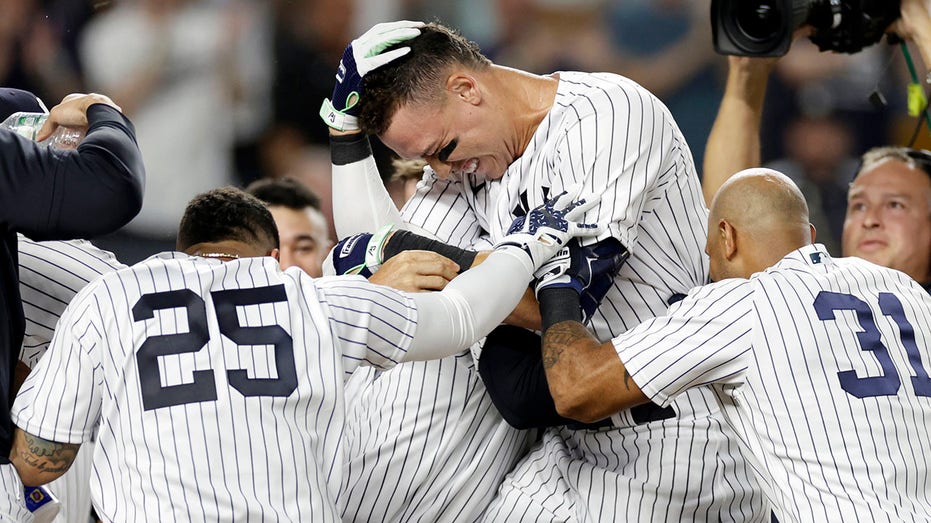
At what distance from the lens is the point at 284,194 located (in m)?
4.00

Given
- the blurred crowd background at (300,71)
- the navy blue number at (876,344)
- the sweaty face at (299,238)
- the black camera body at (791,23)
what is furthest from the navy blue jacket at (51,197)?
the blurred crowd background at (300,71)

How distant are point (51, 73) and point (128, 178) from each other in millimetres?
2800

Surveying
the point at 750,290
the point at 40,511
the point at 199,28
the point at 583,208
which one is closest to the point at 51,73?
the point at 199,28

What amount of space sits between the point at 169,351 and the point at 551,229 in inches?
30.2

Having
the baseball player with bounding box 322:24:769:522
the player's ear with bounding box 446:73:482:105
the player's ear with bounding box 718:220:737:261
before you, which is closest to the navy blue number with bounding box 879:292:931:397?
the player's ear with bounding box 718:220:737:261

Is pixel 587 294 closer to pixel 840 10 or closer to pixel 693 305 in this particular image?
pixel 693 305

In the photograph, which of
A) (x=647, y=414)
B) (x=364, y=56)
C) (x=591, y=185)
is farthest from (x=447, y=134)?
(x=647, y=414)

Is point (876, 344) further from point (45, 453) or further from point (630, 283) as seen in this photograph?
point (45, 453)

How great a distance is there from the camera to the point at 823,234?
4.81 m

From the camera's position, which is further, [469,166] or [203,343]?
[469,166]

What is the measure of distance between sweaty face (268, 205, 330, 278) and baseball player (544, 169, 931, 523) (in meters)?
2.02

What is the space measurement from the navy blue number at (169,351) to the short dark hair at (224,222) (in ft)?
0.76

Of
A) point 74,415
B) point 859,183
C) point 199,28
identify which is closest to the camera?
point 74,415

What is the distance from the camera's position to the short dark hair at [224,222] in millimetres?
1990
